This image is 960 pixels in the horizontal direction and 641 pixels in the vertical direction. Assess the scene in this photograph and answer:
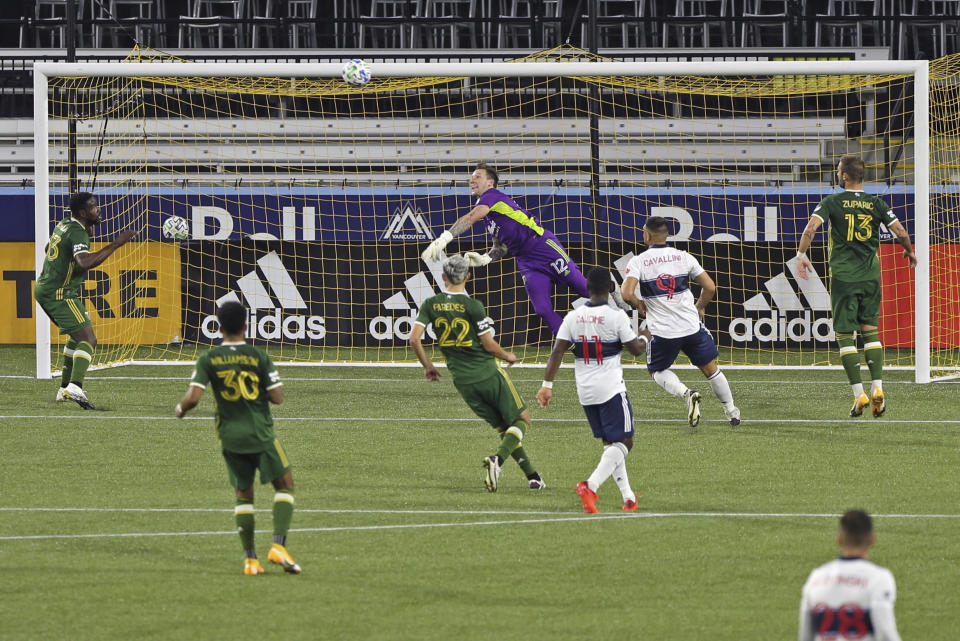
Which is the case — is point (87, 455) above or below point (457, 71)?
below

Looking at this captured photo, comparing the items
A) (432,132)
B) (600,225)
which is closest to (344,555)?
(600,225)

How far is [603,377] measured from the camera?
8.62 metres

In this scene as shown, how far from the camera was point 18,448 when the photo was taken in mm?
11172

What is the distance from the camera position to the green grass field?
6160 millimetres

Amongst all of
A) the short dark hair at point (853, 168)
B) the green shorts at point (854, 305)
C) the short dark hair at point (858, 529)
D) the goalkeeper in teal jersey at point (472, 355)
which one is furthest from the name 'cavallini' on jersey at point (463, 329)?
the short dark hair at point (858, 529)

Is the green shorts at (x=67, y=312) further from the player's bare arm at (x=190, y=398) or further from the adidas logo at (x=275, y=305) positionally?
the player's bare arm at (x=190, y=398)

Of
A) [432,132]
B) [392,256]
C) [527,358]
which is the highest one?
[432,132]

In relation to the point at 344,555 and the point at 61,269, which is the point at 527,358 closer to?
the point at 61,269

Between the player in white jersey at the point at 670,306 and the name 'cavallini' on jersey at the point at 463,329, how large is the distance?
2.49m

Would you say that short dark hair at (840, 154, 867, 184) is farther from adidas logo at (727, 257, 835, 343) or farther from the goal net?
adidas logo at (727, 257, 835, 343)

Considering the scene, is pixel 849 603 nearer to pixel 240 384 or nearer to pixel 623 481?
pixel 240 384

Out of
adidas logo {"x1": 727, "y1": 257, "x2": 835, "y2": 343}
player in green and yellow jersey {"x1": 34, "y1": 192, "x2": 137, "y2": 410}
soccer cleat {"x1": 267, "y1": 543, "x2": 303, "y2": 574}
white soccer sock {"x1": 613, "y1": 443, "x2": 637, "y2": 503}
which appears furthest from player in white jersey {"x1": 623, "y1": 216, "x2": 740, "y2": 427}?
adidas logo {"x1": 727, "y1": 257, "x2": 835, "y2": 343}

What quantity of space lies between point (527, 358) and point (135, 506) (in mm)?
10431

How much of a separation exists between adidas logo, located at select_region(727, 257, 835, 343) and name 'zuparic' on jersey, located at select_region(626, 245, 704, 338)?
7.35 m
